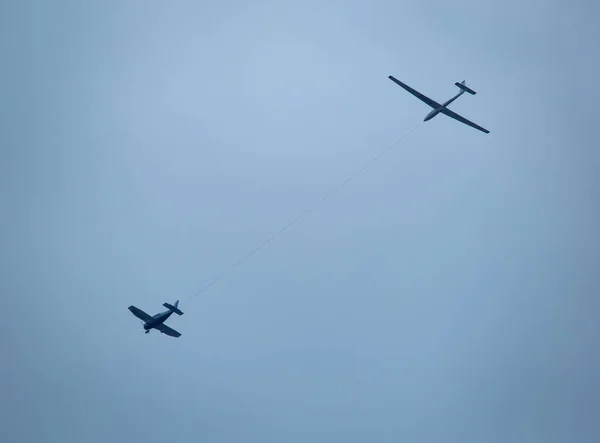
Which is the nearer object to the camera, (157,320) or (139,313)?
(157,320)

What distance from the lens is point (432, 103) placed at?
43688mm

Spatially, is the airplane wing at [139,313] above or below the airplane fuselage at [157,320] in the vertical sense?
above

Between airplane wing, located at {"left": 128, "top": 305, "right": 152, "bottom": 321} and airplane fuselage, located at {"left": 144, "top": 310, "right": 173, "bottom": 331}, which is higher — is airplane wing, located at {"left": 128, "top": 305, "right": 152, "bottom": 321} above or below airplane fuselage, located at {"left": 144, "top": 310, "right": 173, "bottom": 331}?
above

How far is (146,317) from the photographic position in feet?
151

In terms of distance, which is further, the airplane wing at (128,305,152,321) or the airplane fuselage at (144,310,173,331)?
the airplane wing at (128,305,152,321)

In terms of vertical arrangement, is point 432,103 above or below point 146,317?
above

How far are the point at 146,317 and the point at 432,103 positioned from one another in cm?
3085

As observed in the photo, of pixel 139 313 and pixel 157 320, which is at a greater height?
pixel 139 313

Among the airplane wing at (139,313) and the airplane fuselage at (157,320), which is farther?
the airplane wing at (139,313)
